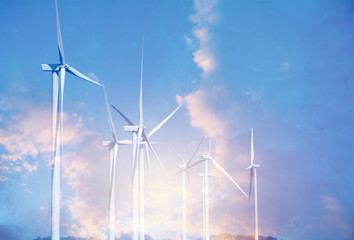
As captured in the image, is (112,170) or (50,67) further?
(112,170)

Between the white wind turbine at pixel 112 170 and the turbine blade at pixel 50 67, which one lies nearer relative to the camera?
the turbine blade at pixel 50 67

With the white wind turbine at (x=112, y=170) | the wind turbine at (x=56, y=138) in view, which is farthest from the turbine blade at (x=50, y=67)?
the white wind turbine at (x=112, y=170)

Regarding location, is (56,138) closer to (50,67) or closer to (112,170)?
(50,67)

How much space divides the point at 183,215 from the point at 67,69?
27.6 m

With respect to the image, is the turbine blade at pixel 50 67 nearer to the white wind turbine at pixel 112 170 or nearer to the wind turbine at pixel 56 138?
the wind turbine at pixel 56 138

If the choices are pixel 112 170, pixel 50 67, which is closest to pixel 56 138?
pixel 50 67

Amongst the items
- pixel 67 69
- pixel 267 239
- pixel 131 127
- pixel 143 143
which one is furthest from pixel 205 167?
pixel 267 239

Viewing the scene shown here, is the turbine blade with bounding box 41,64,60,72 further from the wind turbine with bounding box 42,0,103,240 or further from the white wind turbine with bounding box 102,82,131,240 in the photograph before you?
the white wind turbine with bounding box 102,82,131,240

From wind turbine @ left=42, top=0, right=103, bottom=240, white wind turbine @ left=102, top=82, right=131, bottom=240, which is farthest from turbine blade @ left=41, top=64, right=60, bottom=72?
white wind turbine @ left=102, top=82, right=131, bottom=240

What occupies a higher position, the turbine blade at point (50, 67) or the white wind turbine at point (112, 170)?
the turbine blade at point (50, 67)

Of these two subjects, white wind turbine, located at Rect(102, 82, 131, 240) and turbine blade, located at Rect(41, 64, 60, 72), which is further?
white wind turbine, located at Rect(102, 82, 131, 240)

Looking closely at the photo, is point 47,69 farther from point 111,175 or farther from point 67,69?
point 111,175

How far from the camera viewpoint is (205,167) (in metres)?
40.2

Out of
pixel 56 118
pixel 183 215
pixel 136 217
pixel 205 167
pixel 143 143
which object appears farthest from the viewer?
pixel 183 215
